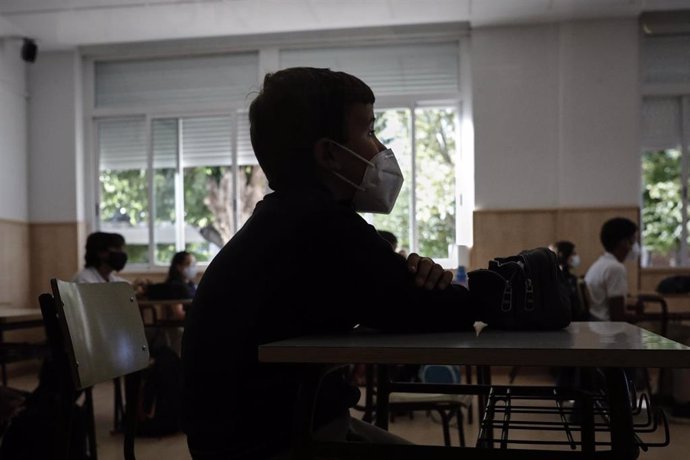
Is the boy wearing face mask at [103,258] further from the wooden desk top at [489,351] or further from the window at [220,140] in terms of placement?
the wooden desk top at [489,351]


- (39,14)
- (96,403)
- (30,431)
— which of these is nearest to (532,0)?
(39,14)

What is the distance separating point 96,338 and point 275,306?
0.76m

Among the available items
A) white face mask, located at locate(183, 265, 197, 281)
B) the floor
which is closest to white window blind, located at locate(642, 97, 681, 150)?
the floor

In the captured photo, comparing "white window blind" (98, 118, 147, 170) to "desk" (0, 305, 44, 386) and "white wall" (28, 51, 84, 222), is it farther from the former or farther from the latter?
"desk" (0, 305, 44, 386)

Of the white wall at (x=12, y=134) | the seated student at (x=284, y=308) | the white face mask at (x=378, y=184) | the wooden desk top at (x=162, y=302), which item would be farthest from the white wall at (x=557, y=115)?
the seated student at (x=284, y=308)

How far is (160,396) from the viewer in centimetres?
403

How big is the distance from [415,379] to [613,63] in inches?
152

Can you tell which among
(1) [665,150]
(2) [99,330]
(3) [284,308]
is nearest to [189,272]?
(1) [665,150]

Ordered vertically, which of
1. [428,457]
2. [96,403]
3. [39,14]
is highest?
[39,14]

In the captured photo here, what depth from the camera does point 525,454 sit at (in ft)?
3.26

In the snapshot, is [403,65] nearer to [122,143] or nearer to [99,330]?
[122,143]

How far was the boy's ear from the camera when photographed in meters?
1.30

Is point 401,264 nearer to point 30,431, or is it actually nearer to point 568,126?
point 30,431

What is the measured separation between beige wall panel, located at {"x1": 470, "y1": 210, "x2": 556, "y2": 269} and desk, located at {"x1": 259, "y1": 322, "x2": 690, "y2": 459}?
5683mm
